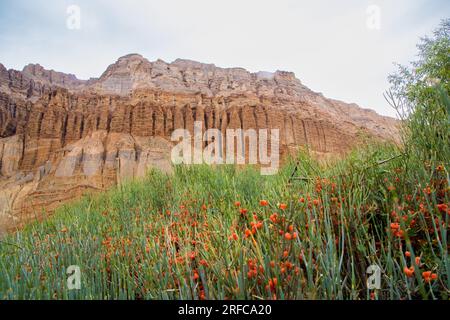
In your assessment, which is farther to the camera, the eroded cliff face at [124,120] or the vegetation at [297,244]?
the eroded cliff face at [124,120]

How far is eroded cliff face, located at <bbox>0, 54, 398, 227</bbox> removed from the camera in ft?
94.8

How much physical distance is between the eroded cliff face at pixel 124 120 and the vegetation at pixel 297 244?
77.1ft

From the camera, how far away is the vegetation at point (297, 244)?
124 centimetres

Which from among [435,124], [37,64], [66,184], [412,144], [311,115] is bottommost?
[66,184]

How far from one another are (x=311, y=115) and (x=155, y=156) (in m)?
23.8

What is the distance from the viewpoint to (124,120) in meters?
34.3

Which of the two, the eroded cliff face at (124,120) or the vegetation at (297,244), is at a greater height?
the eroded cliff face at (124,120)

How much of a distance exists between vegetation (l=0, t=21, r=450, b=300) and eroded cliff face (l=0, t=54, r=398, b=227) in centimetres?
2351

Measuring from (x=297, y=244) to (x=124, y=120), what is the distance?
117ft
